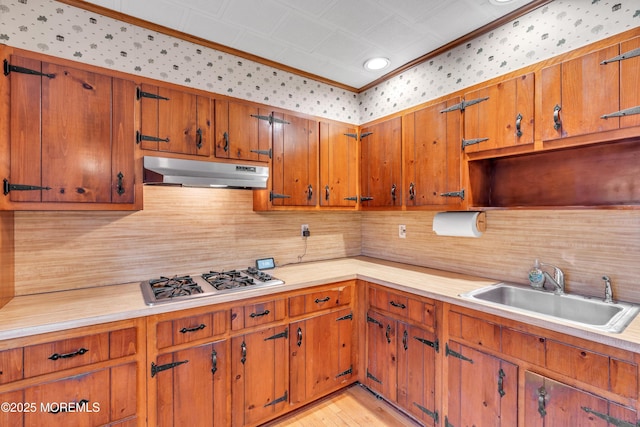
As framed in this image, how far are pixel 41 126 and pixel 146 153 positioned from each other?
0.48 meters

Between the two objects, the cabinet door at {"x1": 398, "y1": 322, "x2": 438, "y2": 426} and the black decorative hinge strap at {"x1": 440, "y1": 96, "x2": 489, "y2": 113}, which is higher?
the black decorative hinge strap at {"x1": 440, "y1": 96, "x2": 489, "y2": 113}

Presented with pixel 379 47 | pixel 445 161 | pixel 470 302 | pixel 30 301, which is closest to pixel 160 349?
pixel 30 301

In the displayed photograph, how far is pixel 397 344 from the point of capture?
2.10m

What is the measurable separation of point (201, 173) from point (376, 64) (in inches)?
67.6

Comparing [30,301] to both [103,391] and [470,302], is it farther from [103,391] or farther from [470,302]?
[470,302]

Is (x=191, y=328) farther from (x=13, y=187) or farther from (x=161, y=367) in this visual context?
(x=13, y=187)

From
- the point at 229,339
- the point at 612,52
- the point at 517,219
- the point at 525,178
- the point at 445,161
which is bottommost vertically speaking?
the point at 229,339

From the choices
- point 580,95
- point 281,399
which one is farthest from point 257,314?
point 580,95

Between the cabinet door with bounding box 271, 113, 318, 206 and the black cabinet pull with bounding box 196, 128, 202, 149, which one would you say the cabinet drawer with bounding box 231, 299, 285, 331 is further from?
the black cabinet pull with bounding box 196, 128, 202, 149

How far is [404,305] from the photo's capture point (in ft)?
6.67

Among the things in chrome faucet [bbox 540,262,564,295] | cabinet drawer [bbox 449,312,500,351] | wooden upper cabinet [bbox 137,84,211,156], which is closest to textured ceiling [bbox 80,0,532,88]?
wooden upper cabinet [bbox 137,84,211,156]

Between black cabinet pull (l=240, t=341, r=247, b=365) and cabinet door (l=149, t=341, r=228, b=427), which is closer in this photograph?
cabinet door (l=149, t=341, r=228, b=427)

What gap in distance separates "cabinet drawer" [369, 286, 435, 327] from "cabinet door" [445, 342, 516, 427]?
0.67 feet

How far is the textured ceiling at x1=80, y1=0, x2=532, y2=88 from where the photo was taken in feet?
5.81
